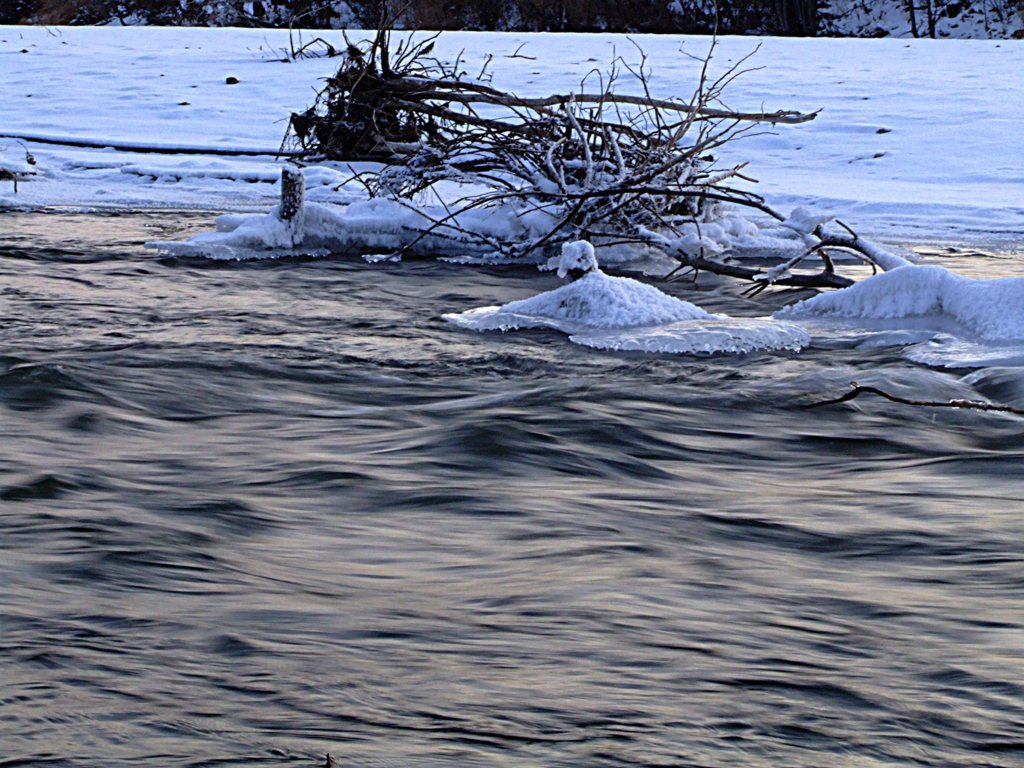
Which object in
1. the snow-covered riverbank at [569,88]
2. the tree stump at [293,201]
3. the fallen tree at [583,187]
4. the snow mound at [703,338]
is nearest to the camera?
the snow mound at [703,338]

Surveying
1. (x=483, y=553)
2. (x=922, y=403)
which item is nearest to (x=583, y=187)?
(x=922, y=403)

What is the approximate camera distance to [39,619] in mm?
3352

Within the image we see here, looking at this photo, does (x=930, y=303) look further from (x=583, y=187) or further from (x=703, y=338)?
(x=583, y=187)

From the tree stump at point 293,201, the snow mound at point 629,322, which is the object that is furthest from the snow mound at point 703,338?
the tree stump at point 293,201

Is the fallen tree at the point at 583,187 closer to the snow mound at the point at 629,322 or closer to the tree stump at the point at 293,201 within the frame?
the tree stump at the point at 293,201

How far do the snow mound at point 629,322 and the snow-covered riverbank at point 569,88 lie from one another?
3.79 m

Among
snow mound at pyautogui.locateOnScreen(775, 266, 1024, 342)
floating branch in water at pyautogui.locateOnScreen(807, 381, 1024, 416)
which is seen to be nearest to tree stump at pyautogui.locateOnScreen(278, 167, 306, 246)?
snow mound at pyautogui.locateOnScreen(775, 266, 1024, 342)

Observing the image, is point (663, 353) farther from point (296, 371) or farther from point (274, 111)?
point (274, 111)

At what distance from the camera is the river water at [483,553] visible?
2848 millimetres

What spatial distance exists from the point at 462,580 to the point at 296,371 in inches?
110

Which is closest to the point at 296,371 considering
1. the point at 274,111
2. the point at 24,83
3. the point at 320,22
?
the point at 274,111

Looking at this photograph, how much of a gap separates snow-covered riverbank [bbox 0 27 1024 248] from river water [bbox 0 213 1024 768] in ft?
17.8

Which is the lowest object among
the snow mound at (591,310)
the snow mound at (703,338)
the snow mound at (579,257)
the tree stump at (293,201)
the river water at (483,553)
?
the river water at (483,553)

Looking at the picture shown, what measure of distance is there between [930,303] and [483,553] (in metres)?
4.26
